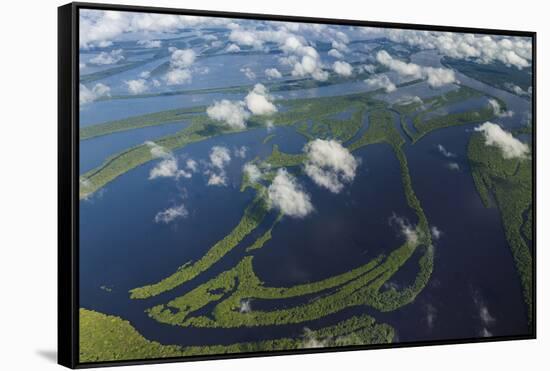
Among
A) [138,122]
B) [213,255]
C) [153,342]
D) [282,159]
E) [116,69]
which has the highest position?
[116,69]

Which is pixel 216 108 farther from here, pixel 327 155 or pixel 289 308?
pixel 289 308

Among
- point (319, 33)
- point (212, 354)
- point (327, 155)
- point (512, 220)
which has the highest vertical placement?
point (319, 33)

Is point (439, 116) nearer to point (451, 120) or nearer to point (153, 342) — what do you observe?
point (451, 120)

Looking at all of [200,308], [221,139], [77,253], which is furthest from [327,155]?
[77,253]

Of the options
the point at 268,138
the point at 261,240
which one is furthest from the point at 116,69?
the point at 261,240

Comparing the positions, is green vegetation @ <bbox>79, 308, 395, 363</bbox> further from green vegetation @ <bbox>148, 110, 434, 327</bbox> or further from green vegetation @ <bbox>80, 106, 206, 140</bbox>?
green vegetation @ <bbox>80, 106, 206, 140</bbox>

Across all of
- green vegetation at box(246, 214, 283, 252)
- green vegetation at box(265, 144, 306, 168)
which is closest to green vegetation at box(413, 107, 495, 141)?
green vegetation at box(265, 144, 306, 168)
